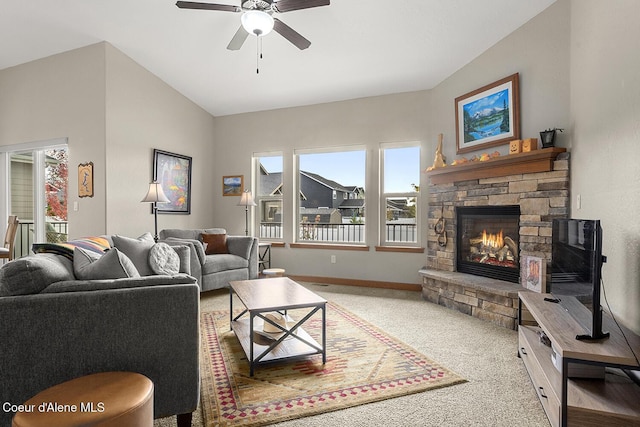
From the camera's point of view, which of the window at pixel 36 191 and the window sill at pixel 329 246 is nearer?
the window at pixel 36 191

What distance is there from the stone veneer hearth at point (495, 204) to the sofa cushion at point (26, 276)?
11.2 ft

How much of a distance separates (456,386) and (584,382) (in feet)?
2.19

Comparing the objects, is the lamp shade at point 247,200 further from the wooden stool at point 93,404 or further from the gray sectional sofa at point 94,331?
the wooden stool at point 93,404

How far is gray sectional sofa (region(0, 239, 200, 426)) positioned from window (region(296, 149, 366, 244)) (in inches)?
151

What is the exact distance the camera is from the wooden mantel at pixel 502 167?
3.07m

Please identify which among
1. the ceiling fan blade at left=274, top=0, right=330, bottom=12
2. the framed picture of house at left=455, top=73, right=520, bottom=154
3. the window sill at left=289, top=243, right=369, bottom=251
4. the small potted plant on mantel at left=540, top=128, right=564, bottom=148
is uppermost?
the ceiling fan blade at left=274, top=0, right=330, bottom=12

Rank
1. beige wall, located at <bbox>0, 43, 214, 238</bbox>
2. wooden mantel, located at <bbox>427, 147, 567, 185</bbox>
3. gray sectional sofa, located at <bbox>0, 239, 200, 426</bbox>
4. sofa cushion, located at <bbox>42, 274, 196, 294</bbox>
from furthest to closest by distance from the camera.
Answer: beige wall, located at <bbox>0, 43, 214, 238</bbox> < wooden mantel, located at <bbox>427, 147, 567, 185</bbox> < sofa cushion, located at <bbox>42, 274, 196, 294</bbox> < gray sectional sofa, located at <bbox>0, 239, 200, 426</bbox>

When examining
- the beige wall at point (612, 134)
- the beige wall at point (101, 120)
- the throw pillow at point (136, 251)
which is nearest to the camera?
the beige wall at point (612, 134)

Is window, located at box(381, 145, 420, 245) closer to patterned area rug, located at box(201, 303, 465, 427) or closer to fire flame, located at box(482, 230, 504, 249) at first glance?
fire flame, located at box(482, 230, 504, 249)

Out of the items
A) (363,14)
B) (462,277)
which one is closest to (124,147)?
(363,14)

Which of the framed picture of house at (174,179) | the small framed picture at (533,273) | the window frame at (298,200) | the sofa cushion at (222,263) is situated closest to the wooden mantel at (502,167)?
the small framed picture at (533,273)

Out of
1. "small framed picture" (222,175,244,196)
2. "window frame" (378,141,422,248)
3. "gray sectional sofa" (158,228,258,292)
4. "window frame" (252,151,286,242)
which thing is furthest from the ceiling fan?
"small framed picture" (222,175,244,196)

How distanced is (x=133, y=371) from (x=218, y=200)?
4735 millimetres

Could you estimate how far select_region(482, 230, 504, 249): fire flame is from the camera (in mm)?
3748
